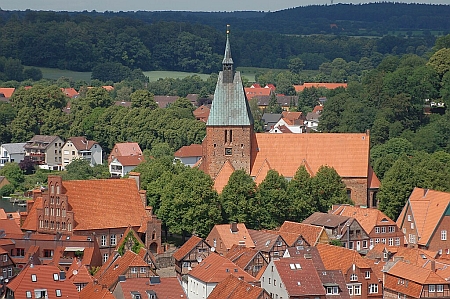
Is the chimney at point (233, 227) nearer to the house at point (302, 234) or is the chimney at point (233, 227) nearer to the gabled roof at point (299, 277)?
the house at point (302, 234)

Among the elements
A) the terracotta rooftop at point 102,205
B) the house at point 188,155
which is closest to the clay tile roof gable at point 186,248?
the terracotta rooftop at point 102,205

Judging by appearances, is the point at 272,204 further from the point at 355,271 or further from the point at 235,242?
the point at 355,271

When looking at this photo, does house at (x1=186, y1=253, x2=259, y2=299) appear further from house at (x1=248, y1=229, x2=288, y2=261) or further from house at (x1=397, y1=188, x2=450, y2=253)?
house at (x1=397, y1=188, x2=450, y2=253)

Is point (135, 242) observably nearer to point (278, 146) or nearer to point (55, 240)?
point (55, 240)

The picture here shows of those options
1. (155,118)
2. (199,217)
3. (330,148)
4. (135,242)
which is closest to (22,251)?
(135,242)

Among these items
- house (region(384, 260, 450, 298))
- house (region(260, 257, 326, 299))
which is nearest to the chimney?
house (region(260, 257, 326, 299))
